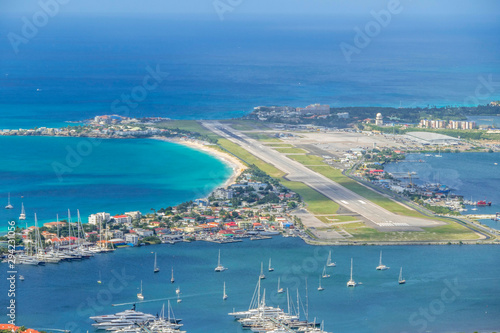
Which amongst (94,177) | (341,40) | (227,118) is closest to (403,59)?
(341,40)

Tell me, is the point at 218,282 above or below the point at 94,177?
below

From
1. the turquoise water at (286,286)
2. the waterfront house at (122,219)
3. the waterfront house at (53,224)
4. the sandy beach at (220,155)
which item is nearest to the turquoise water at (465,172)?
the sandy beach at (220,155)

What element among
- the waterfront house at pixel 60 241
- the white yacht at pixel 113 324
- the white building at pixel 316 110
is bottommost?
the white yacht at pixel 113 324

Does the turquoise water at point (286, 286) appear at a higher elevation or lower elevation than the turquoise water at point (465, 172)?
lower

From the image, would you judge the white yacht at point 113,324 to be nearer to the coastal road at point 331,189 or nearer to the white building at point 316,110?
the coastal road at point 331,189

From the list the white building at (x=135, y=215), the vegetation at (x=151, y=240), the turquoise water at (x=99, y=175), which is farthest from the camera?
the turquoise water at (x=99, y=175)

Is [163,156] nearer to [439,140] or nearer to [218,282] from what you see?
[439,140]

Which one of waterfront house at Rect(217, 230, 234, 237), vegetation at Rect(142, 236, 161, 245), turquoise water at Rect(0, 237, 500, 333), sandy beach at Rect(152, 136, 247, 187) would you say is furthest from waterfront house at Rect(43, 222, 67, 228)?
sandy beach at Rect(152, 136, 247, 187)
